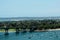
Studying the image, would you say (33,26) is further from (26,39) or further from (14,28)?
(26,39)

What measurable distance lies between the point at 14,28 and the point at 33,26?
17.7 feet

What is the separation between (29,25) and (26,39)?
62.4 ft

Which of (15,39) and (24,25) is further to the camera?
(24,25)

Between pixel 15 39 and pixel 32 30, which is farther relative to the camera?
pixel 32 30

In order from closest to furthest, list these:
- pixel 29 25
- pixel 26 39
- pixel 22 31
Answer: pixel 26 39 < pixel 22 31 < pixel 29 25

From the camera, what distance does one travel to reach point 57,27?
60.4m

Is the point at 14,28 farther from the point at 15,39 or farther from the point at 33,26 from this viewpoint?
the point at 15,39

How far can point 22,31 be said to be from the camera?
54500 mm

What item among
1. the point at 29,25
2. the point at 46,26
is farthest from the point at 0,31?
the point at 46,26

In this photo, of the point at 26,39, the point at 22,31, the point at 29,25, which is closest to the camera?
the point at 26,39

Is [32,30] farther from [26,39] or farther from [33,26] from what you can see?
[26,39]

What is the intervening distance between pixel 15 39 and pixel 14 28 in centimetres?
1818

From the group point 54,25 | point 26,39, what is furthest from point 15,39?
point 54,25

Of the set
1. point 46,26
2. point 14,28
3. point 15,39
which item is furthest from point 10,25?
point 15,39
